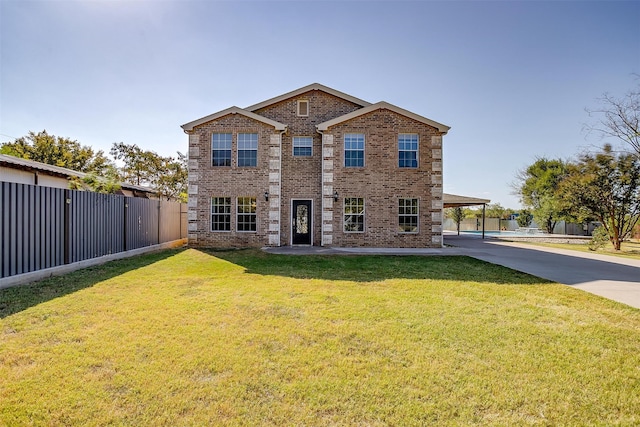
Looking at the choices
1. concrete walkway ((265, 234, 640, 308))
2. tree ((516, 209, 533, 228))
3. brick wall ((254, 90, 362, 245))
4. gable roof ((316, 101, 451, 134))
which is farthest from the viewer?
tree ((516, 209, 533, 228))

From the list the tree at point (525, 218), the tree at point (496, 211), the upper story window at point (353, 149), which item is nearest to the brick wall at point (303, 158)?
the upper story window at point (353, 149)

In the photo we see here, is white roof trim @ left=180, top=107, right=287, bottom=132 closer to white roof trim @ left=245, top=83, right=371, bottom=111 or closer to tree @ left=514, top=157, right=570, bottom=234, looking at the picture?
white roof trim @ left=245, top=83, right=371, bottom=111

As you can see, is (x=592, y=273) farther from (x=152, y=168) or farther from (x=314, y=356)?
(x=152, y=168)

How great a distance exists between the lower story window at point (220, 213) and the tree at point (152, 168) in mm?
13931

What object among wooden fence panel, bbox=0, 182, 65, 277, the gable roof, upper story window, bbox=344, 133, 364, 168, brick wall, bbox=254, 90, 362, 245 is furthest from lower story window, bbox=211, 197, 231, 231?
wooden fence panel, bbox=0, 182, 65, 277

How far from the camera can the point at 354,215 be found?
14359 millimetres

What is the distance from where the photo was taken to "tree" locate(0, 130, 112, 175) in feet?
85.3

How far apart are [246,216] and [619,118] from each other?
77.4 ft

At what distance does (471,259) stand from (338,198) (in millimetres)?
6246

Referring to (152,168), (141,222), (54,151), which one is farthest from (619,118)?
(54,151)

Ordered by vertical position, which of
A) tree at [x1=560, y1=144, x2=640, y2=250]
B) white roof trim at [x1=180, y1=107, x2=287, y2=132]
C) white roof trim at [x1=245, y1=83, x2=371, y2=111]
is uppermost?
white roof trim at [x1=245, y1=83, x2=371, y2=111]

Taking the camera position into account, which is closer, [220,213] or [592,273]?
[592,273]

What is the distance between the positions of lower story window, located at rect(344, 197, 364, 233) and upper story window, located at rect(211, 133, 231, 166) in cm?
622

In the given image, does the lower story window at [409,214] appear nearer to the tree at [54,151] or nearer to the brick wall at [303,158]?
the brick wall at [303,158]
